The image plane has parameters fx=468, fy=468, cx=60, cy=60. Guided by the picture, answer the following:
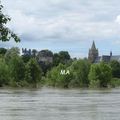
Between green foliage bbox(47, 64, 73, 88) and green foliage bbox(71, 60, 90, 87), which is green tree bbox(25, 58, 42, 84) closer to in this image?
green foliage bbox(47, 64, 73, 88)

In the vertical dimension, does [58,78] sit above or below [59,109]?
above

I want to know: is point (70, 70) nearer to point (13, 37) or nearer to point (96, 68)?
point (96, 68)

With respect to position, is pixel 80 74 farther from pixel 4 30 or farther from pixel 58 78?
pixel 4 30


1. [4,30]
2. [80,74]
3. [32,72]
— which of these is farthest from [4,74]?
[4,30]

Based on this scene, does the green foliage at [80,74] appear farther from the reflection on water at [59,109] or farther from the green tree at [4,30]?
the green tree at [4,30]

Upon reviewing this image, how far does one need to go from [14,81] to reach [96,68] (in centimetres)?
2297

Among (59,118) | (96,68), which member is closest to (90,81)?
(96,68)

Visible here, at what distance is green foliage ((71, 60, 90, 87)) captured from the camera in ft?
419

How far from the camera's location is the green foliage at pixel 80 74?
419 ft

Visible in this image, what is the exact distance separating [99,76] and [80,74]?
5626 millimetres

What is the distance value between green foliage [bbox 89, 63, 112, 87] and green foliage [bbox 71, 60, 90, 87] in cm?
295

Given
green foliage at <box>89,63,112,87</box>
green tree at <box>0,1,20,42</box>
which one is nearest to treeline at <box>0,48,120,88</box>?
green foliage at <box>89,63,112,87</box>

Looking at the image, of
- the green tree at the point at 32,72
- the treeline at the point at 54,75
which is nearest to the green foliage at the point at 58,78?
the treeline at the point at 54,75

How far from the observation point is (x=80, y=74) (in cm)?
12812
